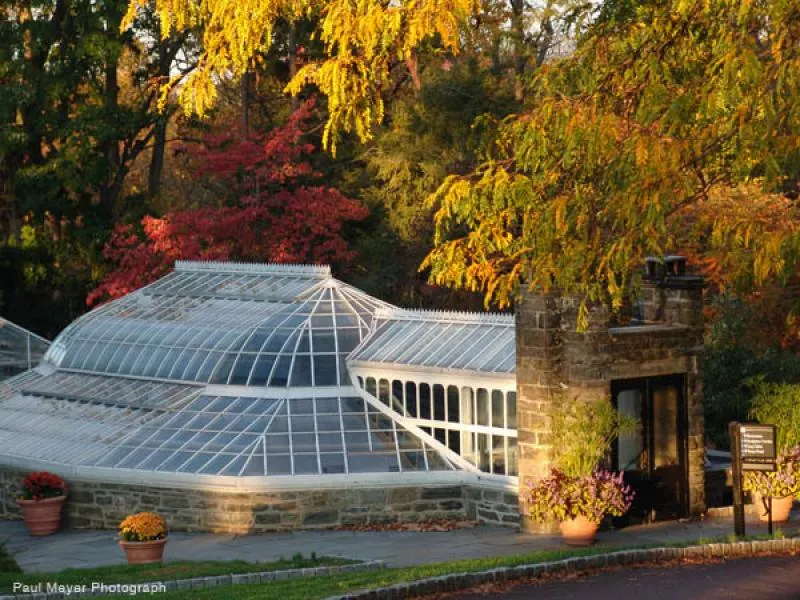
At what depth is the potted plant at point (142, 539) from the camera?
59.0 ft

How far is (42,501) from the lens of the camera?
69.4 ft

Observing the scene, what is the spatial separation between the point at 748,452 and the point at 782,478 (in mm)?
2400

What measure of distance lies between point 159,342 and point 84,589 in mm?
9528

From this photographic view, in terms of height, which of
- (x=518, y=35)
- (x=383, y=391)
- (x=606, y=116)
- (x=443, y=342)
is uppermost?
(x=518, y=35)

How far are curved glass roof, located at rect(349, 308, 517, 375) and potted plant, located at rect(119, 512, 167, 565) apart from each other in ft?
15.3

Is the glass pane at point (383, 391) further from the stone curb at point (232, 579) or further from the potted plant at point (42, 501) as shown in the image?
the stone curb at point (232, 579)

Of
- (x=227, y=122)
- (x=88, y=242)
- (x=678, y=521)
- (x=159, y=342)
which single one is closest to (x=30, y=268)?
(x=88, y=242)

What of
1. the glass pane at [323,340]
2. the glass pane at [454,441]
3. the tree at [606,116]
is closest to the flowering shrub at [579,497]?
the glass pane at [454,441]

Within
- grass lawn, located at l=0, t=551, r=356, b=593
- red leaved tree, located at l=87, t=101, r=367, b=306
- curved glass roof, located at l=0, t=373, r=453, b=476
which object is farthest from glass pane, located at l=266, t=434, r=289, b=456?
red leaved tree, located at l=87, t=101, r=367, b=306

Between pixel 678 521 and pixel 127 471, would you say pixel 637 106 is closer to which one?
pixel 678 521

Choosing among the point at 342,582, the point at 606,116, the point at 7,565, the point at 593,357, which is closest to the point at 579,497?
the point at 593,357

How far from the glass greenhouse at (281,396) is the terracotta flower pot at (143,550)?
217 centimetres

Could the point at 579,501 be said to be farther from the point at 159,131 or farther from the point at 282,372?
the point at 159,131

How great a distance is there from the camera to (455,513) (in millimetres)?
20422
